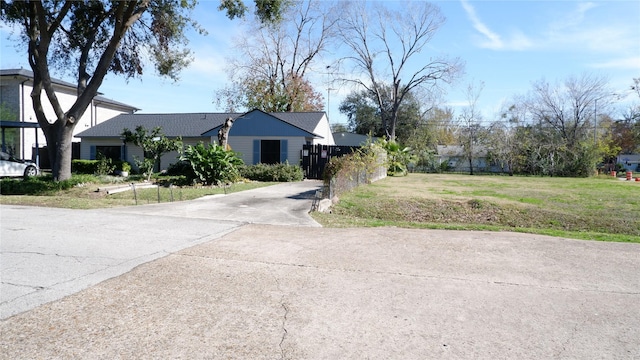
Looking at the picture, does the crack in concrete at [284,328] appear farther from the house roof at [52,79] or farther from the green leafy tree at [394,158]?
the house roof at [52,79]

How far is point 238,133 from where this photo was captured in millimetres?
24656

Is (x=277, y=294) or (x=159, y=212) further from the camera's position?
(x=159, y=212)

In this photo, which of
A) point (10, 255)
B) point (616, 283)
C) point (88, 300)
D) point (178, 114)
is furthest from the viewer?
point (178, 114)

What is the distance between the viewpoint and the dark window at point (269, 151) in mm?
24203

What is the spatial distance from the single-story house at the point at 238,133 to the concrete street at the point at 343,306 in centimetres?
1507

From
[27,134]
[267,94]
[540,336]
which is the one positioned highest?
[267,94]

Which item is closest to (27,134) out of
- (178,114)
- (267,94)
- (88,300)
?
(178,114)

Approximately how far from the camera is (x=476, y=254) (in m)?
6.57

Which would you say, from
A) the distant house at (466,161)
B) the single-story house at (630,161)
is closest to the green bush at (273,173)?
the distant house at (466,161)

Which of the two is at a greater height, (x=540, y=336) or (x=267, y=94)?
(x=267, y=94)

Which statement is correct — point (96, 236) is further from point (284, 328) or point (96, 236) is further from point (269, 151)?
point (269, 151)

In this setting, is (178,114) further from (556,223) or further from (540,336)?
(540,336)

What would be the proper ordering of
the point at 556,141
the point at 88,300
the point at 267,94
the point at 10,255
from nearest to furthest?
the point at 88,300, the point at 10,255, the point at 556,141, the point at 267,94

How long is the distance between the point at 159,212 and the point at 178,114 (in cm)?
2232
